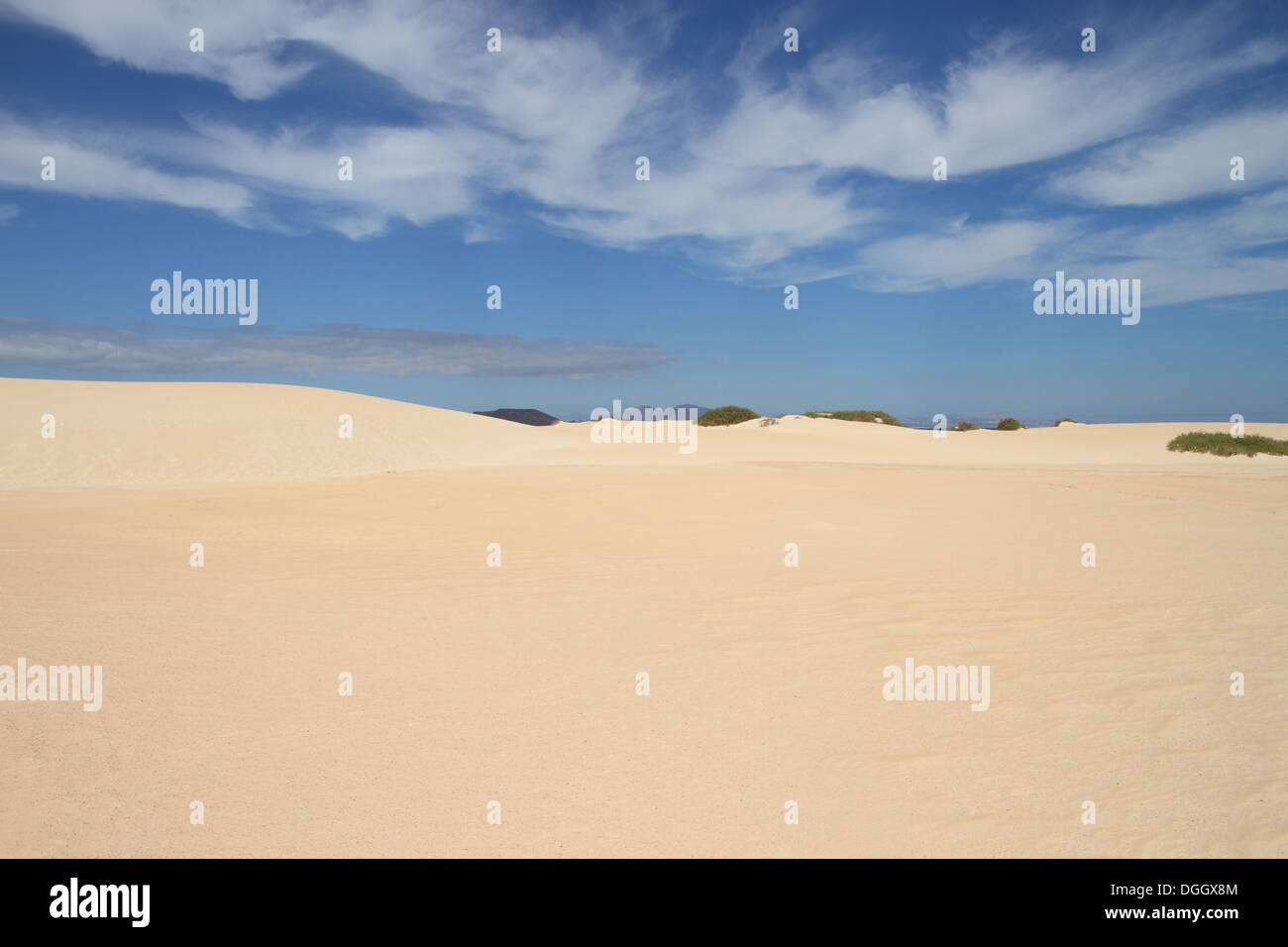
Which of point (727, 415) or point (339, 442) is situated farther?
point (727, 415)

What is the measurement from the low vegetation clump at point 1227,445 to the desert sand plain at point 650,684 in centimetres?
1761

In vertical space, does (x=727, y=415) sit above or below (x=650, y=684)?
above

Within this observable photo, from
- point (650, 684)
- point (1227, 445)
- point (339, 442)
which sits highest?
point (339, 442)

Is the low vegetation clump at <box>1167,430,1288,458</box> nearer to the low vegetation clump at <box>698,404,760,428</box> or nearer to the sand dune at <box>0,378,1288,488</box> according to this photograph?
the sand dune at <box>0,378,1288,488</box>

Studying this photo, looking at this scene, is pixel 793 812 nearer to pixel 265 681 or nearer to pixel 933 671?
pixel 933 671

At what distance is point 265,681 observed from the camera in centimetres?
490

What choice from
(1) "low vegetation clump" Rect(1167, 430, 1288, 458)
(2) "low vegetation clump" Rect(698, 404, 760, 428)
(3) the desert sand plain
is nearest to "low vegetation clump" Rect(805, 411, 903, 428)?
(2) "low vegetation clump" Rect(698, 404, 760, 428)

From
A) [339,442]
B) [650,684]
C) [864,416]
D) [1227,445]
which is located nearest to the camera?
[650,684]

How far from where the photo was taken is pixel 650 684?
4949mm

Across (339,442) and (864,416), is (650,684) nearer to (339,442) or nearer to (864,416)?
(339,442)

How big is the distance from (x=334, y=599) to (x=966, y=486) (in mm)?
15387

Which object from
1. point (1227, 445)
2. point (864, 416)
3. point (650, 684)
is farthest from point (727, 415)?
point (650, 684)

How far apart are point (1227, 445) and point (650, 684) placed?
31948 millimetres
